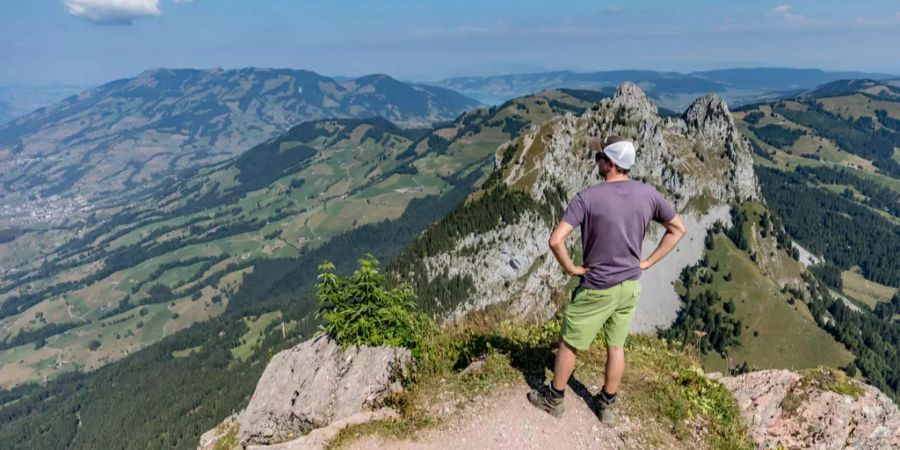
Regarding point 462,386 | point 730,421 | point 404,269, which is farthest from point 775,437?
point 404,269

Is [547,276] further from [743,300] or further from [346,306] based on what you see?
[743,300]

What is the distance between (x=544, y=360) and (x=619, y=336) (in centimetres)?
352

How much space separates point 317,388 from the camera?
55.5ft

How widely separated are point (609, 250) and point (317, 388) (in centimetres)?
1214

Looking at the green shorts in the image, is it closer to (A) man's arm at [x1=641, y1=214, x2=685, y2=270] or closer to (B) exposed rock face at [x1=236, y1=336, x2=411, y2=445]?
(A) man's arm at [x1=641, y1=214, x2=685, y2=270]

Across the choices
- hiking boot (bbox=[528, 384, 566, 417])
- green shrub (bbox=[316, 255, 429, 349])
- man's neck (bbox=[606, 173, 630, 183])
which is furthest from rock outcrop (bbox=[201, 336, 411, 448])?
man's neck (bbox=[606, 173, 630, 183])

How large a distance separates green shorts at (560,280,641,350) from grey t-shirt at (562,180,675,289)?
24cm

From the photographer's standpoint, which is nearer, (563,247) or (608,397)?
(563,247)

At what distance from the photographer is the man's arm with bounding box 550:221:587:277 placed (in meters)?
9.80

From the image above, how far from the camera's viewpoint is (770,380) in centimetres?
1505

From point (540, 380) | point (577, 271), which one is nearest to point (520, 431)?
point (540, 380)

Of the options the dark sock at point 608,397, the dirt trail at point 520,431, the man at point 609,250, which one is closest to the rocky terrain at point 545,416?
the dirt trail at point 520,431

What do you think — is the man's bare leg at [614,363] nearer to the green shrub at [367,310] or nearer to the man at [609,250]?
the man at [609,250]

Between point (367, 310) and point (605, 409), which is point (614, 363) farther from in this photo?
point (367, 310)
